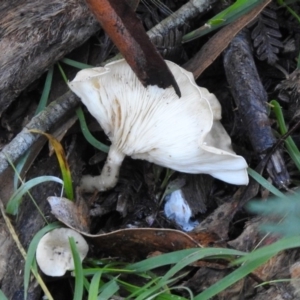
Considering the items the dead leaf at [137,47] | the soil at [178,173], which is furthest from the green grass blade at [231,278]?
the dead leaf at [137,47]

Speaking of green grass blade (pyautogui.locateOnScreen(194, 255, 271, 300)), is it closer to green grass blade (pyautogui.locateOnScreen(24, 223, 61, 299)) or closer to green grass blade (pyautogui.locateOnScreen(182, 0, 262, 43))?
green grass blade (pyautogui.locateOnScreen(24, 223, 61, 299))

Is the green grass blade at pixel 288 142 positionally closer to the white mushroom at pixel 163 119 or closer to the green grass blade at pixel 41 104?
the white mushroom at pixel 163 119

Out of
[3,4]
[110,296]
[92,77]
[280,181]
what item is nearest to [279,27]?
[280,181]

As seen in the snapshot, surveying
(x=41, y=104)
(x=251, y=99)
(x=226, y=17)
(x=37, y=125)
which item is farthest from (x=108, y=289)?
(x=226, y=17)

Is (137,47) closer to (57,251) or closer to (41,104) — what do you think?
(41,104)

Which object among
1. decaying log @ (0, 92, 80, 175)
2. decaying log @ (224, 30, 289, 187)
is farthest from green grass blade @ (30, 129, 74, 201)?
decaying log @ (224, 30, 289, 187)

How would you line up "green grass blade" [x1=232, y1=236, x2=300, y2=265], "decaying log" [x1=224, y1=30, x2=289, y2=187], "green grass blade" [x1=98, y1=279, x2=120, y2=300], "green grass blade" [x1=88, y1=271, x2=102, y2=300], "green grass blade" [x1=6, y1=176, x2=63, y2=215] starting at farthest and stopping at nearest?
1. "decaying log" [x1=224, y1=30, x2=289, y2=187]
2. "green grass blade" [x1=6, y1=176, x2=63, y2=215]
3. "green grass blade" [x1=98, y1=279, x2=120, y2=300]
4. "green grass blade" [x1=88, y1=271, x2=102, y2=300]
5. "green grass blade" [x1=232, y1=236, x2=300, y2=265]

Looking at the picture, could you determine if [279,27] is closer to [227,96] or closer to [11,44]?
[227,96]
